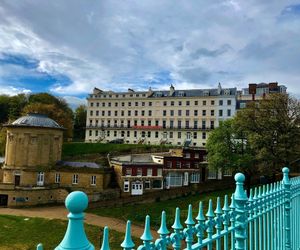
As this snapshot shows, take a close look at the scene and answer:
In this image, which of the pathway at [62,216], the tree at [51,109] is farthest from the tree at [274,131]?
the tree at [51,109]

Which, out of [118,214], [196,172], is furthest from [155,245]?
[196,172]

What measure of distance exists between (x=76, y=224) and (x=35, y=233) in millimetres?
24772

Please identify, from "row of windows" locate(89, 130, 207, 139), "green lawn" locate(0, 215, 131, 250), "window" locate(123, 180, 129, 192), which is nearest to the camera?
"green lawn" locate(0, 215, 131, 250)

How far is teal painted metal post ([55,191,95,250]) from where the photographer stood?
199 cm

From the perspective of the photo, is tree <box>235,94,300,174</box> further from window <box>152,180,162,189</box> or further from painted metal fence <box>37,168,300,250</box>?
painted metal fence <box>37,168,300,250</box>

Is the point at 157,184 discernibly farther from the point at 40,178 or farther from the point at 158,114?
the point at 158,114

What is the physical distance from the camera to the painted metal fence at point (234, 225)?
6.77 ft

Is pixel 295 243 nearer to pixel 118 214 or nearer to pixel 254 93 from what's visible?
pixel 118 214

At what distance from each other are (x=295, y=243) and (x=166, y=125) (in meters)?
57.6

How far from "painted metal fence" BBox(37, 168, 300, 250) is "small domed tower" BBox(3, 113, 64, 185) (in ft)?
122

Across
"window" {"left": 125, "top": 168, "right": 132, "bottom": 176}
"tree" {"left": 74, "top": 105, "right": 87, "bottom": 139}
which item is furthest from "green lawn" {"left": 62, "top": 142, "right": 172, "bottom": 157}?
"tree" {"left": 74, "top": 105, "right": 87, "bottom": 139}

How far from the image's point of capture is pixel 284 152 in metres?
29.7

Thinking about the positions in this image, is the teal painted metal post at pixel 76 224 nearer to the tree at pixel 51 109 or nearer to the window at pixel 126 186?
the window at pixel 126 186

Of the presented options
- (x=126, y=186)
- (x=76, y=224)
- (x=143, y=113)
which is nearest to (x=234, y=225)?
(x=76, y=224)
